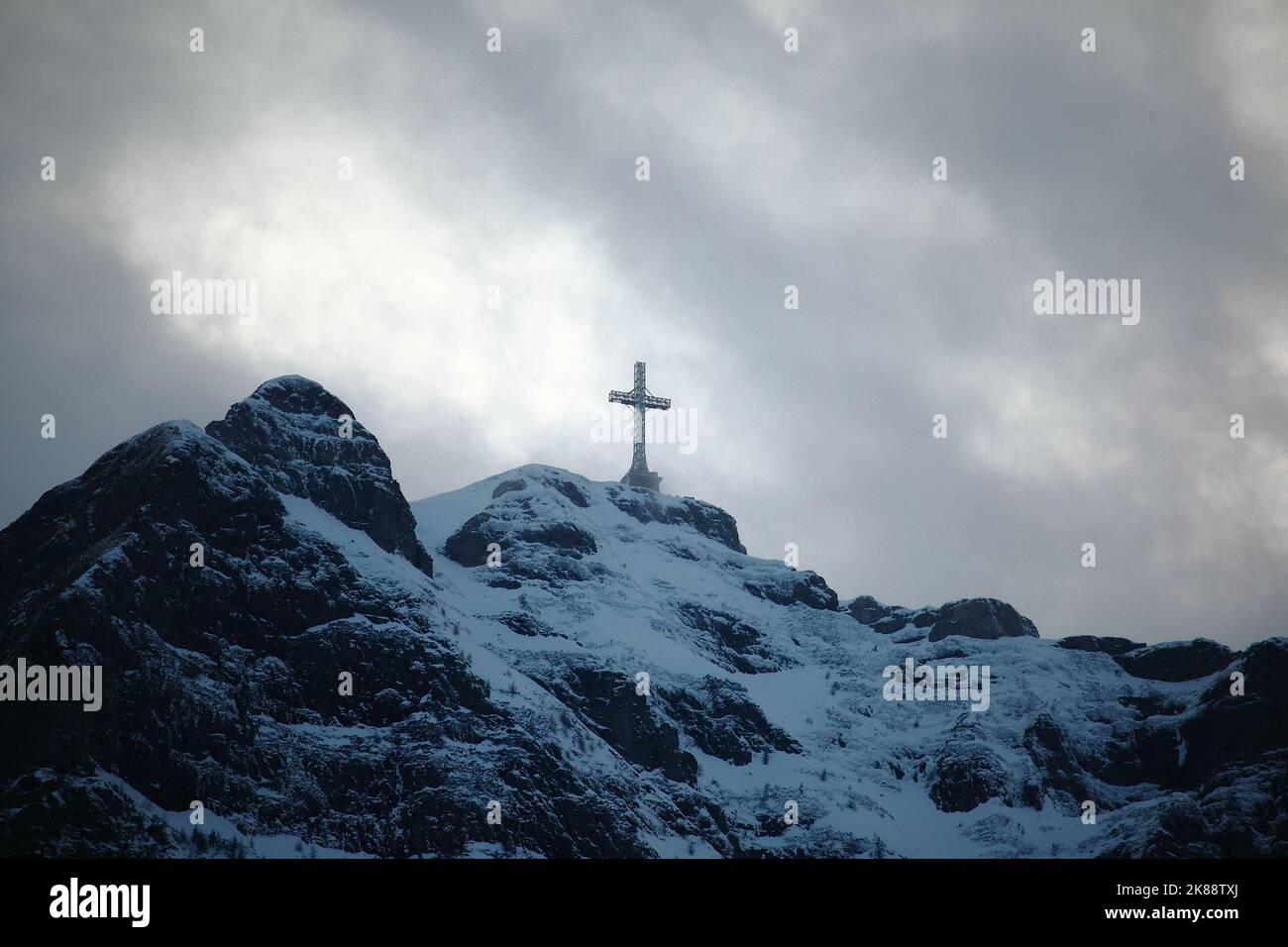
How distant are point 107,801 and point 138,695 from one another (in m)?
19.2

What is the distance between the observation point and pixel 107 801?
176 m

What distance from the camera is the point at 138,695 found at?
7534 inches
